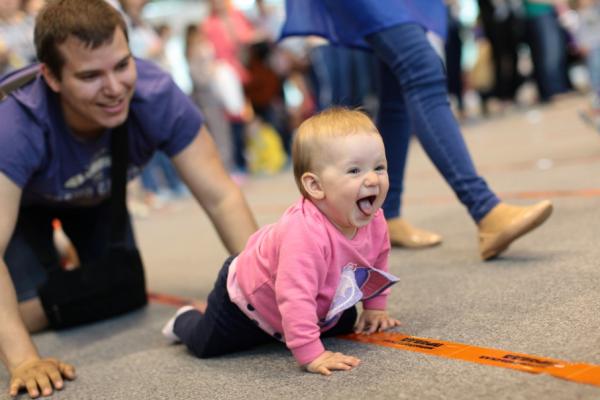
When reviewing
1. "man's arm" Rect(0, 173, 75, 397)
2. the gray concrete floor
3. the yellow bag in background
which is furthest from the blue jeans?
the yellow bag in background

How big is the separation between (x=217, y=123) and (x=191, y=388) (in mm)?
4517

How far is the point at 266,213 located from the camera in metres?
3.82

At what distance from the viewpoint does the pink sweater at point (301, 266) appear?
4.50 ft

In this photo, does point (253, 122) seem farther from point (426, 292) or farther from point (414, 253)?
point (426, 292)

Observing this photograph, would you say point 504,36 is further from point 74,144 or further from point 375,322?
point 375,322

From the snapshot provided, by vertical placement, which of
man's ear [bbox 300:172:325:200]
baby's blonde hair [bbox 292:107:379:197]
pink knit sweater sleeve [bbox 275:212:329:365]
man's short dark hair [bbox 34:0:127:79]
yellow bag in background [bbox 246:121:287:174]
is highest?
man's short dark hair [bbox 34:0:127:79]

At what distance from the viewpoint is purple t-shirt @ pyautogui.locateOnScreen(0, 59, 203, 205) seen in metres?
1.86

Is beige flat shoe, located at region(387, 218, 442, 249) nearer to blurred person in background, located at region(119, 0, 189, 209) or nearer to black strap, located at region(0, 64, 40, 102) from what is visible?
black strap, located at region(0, 64, 40, 102)

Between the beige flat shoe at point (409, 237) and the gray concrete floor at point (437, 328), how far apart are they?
0.04 meters

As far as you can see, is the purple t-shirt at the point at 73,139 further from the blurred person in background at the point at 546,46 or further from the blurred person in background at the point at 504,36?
the blurred person in background at the point at 504,36

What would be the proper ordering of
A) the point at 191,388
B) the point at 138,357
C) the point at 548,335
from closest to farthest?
the point at 548,335
the point at 191,388
the point at 138,357

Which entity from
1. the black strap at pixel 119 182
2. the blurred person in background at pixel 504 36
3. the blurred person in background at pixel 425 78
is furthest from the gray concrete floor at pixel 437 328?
the blurred person in background at pixel 504 36

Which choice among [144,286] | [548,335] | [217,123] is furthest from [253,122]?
[548,335]

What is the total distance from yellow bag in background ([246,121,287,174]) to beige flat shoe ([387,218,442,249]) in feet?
13.9
